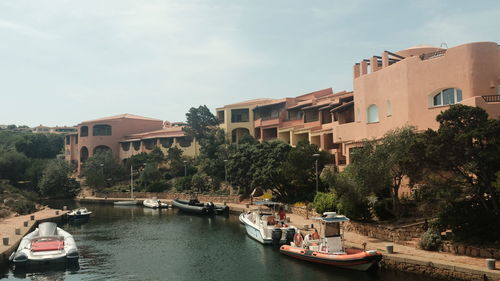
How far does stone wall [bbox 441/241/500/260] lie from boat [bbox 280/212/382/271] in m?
3.81

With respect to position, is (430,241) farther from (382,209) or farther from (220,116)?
(220,116)

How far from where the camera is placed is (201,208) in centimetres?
5703

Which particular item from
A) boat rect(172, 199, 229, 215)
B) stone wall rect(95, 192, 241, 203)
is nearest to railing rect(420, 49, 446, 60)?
boat rect(172, 199, 229, 215)

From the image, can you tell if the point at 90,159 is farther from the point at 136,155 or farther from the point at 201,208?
the point at 201,208

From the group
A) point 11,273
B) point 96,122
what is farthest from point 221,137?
point 11,273

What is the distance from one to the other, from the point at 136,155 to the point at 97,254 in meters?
57.3

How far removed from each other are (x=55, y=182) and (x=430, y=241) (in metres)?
72.7

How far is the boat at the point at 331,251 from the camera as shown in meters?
25.6

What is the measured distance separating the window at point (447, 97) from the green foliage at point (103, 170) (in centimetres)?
6532

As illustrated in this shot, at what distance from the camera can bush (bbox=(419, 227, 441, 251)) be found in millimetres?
25828

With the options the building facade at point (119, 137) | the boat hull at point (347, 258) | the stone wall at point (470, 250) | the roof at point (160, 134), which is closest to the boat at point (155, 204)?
the roof at point (160, 134)

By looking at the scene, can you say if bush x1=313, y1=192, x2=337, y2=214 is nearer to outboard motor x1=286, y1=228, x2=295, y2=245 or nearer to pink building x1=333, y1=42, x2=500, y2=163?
outboard motor x1=286, y1=228, x2=295, y2=245

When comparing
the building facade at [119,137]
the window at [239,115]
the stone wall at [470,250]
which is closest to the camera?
the stone wall at [470,250]

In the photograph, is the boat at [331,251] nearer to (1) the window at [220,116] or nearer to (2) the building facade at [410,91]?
(2) the building facade at [410,91]
